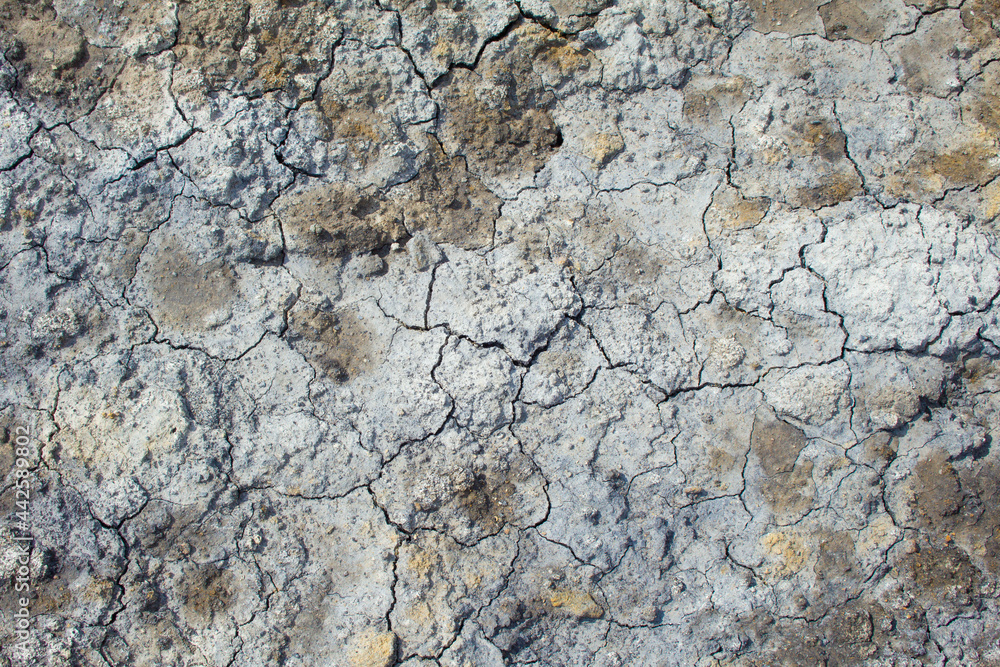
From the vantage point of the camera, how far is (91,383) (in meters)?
1.97

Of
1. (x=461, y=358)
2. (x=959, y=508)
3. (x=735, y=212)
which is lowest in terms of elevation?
(x=959, y=508)

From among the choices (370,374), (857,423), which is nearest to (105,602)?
(370,374)

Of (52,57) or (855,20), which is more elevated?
(52,57)

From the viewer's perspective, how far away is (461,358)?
2047 mm

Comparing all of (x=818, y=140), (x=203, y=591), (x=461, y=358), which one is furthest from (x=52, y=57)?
(x=818, y=140)

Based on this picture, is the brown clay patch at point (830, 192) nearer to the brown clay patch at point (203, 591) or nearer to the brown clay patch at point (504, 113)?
the brown clay patch at point (504, 113)

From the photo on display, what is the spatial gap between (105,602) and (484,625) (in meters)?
1.20

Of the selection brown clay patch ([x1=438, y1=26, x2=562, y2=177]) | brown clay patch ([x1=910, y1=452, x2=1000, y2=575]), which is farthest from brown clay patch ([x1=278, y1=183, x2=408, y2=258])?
brown clay patch ([x1=910, y1=452, x2=1000, y2=575])

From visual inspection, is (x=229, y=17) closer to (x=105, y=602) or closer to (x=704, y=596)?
(x=105, y=602)

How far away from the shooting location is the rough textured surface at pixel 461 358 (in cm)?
196

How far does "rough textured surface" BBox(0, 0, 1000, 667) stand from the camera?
1962 millimetres
